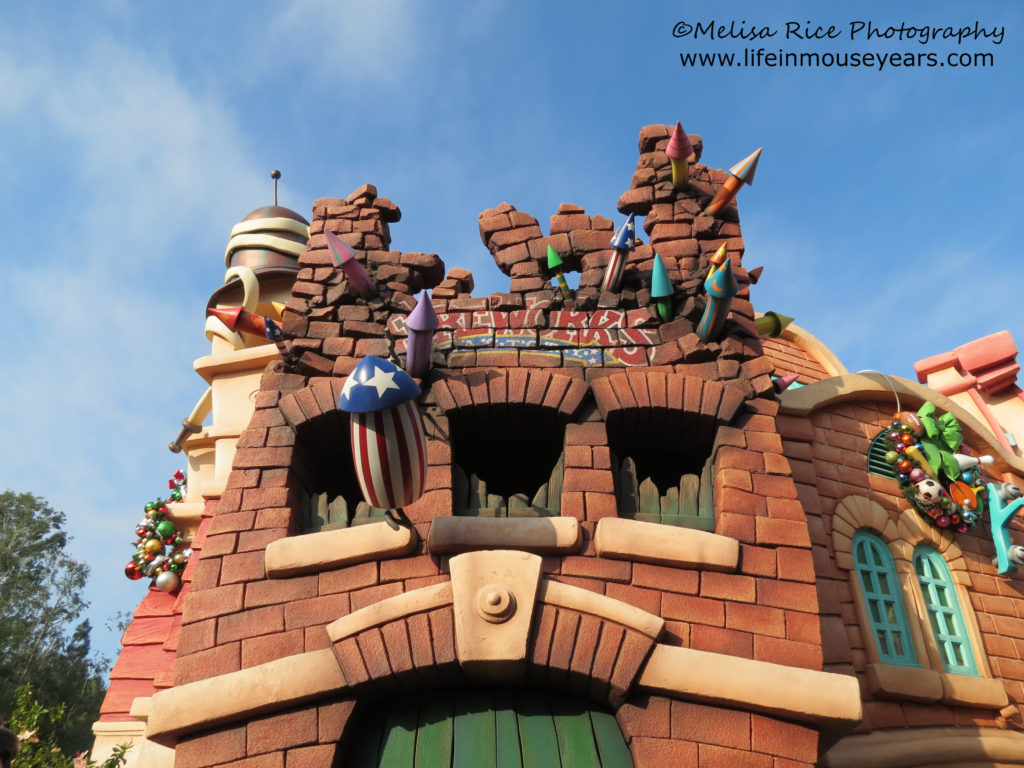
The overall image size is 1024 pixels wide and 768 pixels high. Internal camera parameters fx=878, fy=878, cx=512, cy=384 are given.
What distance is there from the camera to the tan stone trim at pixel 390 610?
4180 millimetres

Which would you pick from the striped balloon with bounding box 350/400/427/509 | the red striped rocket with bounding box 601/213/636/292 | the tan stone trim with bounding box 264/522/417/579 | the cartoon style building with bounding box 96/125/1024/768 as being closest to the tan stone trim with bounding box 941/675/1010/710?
the cartoon style building with bounding box 96/125/1024/768

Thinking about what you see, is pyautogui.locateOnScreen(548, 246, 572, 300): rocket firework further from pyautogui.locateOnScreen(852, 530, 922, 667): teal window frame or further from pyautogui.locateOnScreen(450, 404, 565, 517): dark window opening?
pyautogui.locateOnScreen(852, 530, 922, 667): teal window frame

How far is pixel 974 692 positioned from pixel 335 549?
4105mm

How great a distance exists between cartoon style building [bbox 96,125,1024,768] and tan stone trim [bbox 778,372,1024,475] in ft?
0.08

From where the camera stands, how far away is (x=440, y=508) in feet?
15.3

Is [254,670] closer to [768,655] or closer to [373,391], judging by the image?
[373,391]

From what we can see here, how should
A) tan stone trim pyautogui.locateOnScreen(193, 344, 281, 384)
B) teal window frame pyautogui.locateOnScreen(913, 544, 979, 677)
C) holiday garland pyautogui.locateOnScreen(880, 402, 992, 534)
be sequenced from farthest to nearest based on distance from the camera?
1. tan stone trim pyautogui.locateOnScreen(193, 344, 281, 384)
2. holiday garland pyautogui.locateOnScreen(880, 402, 992, 534)
3. teal window frame pyautogui.locateOnScreen(913, 544, 979, 677)

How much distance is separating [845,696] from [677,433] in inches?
68.4

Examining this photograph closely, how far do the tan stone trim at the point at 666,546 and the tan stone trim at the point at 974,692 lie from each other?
213cm

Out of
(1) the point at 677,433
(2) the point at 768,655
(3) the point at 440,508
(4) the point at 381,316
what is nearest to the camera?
(2) the point at 768,655

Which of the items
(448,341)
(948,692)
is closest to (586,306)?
(448,341)

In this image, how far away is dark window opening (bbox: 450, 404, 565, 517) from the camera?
4.88 meters

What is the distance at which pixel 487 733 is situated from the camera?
162 inches

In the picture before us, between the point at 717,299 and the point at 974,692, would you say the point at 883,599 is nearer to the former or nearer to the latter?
the point at 974,692
